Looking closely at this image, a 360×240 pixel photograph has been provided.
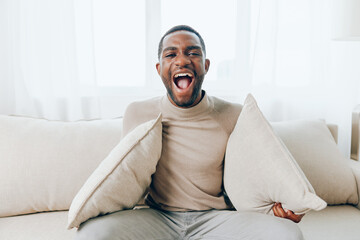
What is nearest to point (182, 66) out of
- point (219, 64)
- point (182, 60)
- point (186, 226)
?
point (182, 60)

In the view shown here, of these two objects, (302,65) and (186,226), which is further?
(302,65)

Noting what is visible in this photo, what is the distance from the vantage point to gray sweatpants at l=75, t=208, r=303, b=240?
3.21 feet

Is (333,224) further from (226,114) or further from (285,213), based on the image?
(226,114)

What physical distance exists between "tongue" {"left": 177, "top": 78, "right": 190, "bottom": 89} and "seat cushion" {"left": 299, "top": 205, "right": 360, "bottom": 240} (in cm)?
76

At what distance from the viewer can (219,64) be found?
2094mm

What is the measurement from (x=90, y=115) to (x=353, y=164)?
1.44 meters

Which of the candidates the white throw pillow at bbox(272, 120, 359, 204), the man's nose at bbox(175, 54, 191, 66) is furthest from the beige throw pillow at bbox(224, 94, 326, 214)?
the white throw pillow at bbox(272, 120, 359, 204)

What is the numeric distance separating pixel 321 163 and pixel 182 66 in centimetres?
81

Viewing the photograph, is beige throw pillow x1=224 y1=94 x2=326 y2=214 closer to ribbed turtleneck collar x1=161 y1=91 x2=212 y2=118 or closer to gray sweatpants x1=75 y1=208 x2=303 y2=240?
gray sweatpants x1=75 y1=208 x2=303 y2=240

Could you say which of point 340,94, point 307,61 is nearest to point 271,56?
point 307,61

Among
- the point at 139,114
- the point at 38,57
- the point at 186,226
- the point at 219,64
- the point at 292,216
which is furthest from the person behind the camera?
the point at 219,64

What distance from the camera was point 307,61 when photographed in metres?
1.98

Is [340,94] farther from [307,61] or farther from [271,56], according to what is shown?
[271,56]

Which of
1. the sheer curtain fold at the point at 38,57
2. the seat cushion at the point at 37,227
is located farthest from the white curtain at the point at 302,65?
the seat cushion at the point at 37,227
